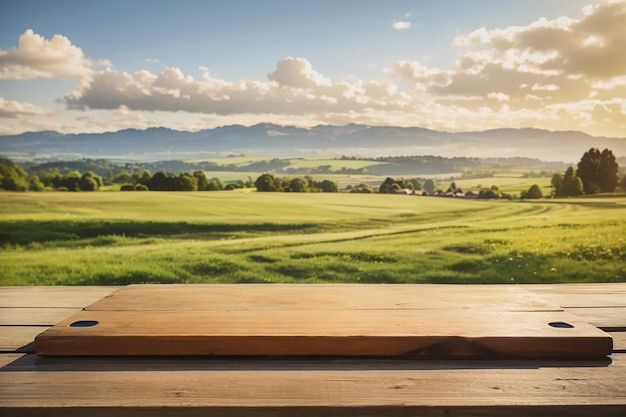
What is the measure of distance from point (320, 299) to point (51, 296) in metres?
1.13

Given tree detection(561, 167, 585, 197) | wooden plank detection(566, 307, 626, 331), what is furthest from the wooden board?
tree detection(561, 167, 585, 197)

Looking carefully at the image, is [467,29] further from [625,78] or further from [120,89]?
[120,89]

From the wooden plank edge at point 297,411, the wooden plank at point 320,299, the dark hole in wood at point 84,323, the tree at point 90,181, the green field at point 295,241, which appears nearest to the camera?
the wooden plank edge at point 297,411

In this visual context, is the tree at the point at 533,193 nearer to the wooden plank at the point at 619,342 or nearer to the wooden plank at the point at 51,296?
the wooden plank at the point at 619,342

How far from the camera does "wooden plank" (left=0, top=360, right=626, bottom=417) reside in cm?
106

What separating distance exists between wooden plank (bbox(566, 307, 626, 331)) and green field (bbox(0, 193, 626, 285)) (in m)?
2.36

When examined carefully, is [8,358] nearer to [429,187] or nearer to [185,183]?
[185,183]

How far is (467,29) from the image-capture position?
4.30 metres

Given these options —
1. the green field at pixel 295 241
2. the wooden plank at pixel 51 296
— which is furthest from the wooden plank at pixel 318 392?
the green field at pixel 295 241

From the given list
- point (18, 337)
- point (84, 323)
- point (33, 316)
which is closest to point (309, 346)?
point (84, 323)

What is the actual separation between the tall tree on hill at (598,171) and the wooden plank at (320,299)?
313cm

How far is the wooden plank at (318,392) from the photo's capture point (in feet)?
3.49

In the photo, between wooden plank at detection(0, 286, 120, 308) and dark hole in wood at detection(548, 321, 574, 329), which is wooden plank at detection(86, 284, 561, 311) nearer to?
dark hole in wood at detection(548, 321, 574, 329)

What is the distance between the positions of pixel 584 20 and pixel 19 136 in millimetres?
4326
